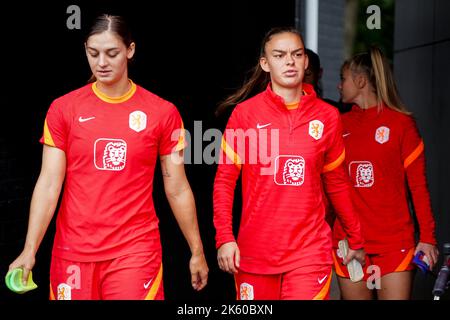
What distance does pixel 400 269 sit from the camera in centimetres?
554

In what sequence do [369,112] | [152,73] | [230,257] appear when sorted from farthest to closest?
[152,73] < [369,112] < [230,257]

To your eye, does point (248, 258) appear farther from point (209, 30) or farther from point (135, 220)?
point (209, 30)

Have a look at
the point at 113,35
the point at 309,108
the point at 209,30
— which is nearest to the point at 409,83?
the point at 209,30

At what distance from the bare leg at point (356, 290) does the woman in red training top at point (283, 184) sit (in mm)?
832

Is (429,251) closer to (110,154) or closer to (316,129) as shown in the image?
(316,129)

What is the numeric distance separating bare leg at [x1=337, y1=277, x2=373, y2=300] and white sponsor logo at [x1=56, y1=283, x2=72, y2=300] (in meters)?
1.87

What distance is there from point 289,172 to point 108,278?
39.6 inches

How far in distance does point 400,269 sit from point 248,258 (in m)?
1.20

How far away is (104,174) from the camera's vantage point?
4438 mm

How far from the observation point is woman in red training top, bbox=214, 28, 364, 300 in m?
4.65

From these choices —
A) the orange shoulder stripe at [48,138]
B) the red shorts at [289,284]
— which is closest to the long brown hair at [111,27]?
the orange shoulder stripe at [48,138]

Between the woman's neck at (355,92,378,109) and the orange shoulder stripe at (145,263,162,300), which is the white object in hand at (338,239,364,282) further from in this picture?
the orange shoulder stripe at (145,263,162,300)

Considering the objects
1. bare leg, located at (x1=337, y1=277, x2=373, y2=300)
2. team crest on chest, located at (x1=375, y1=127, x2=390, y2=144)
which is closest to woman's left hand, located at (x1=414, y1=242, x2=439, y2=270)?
bare leg, located at (x1=337, y1=277, x2=373, y2=300)

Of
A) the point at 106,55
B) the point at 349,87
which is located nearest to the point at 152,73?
the point at 349,87
